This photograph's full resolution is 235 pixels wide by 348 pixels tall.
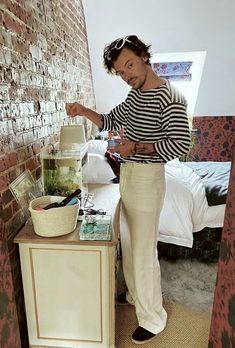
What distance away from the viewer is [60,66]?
6.94ft

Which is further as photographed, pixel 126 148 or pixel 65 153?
pixel 65 153

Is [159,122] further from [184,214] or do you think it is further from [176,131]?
[184,214]

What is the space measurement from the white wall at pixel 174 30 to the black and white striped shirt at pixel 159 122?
2.20 m

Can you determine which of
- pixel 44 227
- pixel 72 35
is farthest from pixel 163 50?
pixel 44 227

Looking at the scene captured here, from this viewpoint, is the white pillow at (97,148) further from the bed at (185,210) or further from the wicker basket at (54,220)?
the wicker basket at (54,220)

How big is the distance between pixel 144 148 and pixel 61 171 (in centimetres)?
46

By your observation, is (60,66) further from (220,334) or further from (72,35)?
(220,334)

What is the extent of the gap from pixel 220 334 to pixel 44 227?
30.7 inches

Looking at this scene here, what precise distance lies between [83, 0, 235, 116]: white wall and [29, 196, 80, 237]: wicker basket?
2.65 meters

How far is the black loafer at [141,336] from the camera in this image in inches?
64.1

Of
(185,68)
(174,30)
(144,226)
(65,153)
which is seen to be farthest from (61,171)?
(185,68)

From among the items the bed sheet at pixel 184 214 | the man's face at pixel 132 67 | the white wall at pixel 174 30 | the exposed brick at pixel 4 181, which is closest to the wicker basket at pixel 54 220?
the exposed brick at pixel 4 181

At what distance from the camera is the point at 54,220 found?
51.5 inches

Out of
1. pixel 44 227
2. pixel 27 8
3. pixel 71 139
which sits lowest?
pixel 44 227
